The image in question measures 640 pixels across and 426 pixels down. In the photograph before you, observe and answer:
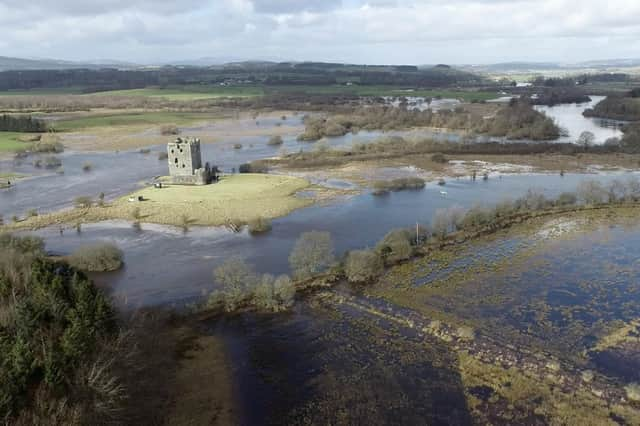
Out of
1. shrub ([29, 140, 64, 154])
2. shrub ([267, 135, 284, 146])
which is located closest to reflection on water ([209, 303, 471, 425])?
shrub ([267, 135, 284, 146])

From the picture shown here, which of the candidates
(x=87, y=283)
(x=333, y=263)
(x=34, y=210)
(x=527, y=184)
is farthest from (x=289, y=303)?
(x=527, y=184)

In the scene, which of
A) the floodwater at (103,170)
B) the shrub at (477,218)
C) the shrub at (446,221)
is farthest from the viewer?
the floodwater at (103,170)

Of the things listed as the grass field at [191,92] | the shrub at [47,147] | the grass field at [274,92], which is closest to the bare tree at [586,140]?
the grass field at [274,92]

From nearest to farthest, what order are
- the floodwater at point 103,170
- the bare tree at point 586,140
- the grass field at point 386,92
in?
1. the floodwater at point 103,170
2. the bare tree at point 586,140
3. the grass field at point 386,92

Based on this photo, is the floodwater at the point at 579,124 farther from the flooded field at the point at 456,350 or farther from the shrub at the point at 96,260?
the shrub at the point at 96,260

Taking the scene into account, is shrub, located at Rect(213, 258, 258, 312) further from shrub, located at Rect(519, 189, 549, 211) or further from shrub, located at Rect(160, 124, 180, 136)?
shrub, located at Rect(160, 124, 180, 136)

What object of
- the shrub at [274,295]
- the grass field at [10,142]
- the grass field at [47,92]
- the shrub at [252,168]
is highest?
the grass field at [47,92]
